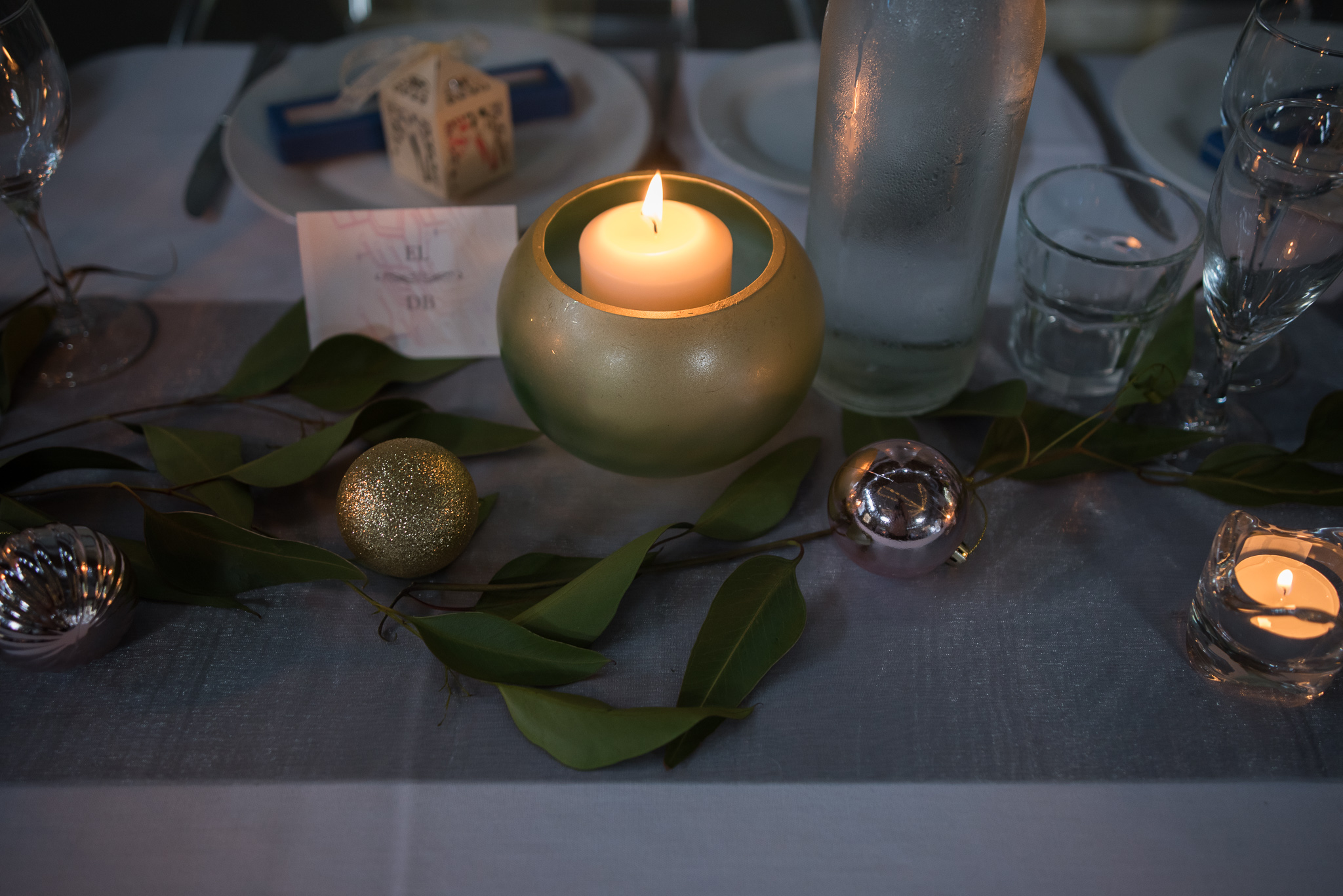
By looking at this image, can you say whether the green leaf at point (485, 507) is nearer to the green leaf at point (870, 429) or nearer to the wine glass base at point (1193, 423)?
the green leaf at point (870, 429)

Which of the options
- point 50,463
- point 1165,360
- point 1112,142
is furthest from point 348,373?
point 1112,142

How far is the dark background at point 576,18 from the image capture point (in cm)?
120

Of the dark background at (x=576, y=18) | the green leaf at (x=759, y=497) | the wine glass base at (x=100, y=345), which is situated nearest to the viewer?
the green leaf at (x=759, y=497)

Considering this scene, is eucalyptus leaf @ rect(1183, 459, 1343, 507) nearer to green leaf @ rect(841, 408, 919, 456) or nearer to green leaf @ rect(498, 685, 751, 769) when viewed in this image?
green leaf @ rect(841, 408, 919, 456)

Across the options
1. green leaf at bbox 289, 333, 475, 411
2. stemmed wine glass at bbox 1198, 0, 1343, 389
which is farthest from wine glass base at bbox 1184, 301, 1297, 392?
green leaf at bbox 289, 333, 475, 411

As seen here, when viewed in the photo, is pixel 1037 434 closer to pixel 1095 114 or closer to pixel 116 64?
pixel 1095 114

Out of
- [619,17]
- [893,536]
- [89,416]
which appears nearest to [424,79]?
[89,416]

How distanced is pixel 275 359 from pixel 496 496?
0.61 ft

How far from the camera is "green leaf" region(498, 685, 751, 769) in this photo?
14.3 inches

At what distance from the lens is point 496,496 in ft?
1.59

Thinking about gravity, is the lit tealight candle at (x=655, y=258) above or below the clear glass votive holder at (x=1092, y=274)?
above

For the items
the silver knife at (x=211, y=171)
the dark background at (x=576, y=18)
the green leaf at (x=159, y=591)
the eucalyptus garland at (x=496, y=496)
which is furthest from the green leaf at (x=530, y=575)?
the dark background at (x=576, y=18)

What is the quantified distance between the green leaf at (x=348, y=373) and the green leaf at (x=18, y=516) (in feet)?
0.47

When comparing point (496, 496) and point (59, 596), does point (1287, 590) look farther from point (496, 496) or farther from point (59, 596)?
point (59, 596)
